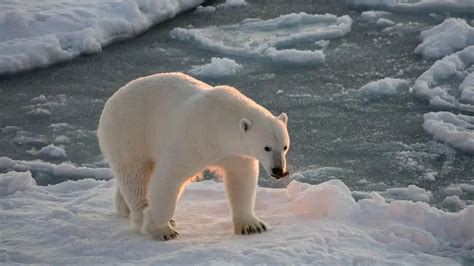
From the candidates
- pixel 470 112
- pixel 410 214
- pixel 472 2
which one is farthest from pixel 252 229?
pixel 472 2

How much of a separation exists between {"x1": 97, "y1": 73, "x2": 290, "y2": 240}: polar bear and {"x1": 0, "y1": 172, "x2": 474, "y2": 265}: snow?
0.17m

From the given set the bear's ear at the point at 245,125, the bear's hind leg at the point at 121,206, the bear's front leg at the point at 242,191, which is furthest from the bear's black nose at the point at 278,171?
the bear's hind leg at the point at 121,206

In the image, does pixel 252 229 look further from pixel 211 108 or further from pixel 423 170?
pixel 423 170

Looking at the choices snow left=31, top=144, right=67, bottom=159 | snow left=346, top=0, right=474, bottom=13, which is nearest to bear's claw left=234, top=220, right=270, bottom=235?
snow left=31, top=144, right=67, bottom=159

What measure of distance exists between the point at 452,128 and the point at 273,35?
3.48 metres

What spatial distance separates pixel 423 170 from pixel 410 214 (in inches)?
47.7

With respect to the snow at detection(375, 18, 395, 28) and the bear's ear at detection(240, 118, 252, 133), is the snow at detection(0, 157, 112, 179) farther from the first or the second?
the snow at detection(375, 18, 395, 28)

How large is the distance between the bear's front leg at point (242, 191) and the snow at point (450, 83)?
A: 3126mm

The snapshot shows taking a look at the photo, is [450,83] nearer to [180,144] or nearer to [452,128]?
[452,128]

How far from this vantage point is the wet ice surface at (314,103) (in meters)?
5.71

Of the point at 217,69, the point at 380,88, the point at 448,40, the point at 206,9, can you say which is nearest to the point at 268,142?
the point at 380,88

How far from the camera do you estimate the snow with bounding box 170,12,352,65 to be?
843 cm

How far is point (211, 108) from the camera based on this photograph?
162 inches

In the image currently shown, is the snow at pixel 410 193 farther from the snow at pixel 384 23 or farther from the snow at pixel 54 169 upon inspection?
the snow at pixel 384 23
